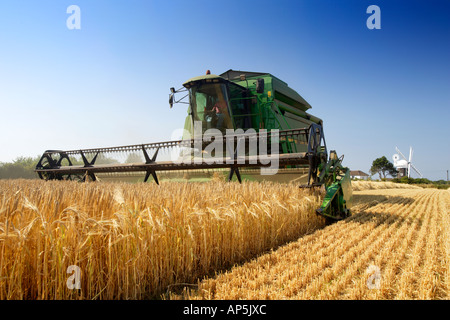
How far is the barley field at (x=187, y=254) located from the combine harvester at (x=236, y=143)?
79.3 inches

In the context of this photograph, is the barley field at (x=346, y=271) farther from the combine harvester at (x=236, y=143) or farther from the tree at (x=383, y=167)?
the tree at (x=383, y=167)

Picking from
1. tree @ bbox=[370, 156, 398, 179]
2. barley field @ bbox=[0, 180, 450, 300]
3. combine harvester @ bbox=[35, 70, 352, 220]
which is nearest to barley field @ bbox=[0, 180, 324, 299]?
barley field @ bbox=[0, 180, 450, 300]

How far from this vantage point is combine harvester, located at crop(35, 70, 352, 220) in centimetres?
559

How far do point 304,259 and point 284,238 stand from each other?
36.6 inches

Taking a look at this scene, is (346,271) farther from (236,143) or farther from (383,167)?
(383,167)

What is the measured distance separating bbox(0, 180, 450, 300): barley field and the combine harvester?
2014 mm

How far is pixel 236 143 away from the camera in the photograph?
684cm

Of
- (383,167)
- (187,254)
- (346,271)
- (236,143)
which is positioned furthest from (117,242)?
(383,167)

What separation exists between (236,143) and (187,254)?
4.61 meters

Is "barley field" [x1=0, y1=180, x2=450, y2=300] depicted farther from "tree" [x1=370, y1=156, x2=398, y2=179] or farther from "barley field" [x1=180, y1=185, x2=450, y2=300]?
"tree" [x1=370, y1=156, x2=398, y2=179]

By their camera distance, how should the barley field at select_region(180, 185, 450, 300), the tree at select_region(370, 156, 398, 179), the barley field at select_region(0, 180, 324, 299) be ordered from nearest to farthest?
the barley field at select_region(0, 180, 324, 299) → the barley field at select_region(180, 185, 450, 300) → the tree at select_region(370, 156, 398, 179)

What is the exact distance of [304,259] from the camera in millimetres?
2914
